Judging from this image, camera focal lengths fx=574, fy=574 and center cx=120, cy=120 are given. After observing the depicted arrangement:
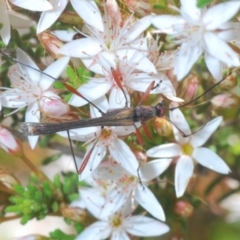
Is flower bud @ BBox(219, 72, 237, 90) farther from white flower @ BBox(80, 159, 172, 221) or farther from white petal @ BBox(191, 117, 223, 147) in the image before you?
white flower @ BBox(80, 159, 172, 221)

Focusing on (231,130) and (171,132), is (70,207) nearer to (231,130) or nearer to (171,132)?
(171,132)

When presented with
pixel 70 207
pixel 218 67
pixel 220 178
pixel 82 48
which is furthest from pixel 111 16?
pixel 220 178

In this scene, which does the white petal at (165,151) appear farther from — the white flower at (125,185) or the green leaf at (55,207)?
the green leaf at (55,207)

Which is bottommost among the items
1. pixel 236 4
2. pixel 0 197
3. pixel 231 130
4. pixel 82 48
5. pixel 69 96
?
pixel 0 197

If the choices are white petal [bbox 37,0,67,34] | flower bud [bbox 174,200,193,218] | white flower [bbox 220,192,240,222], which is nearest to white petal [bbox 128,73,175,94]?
white petal [bbox 37,0,67,34]

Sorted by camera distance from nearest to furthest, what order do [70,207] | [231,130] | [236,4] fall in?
[236,4] < [70,207] < [231,130]

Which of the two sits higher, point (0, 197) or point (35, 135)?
point (35, 135)
